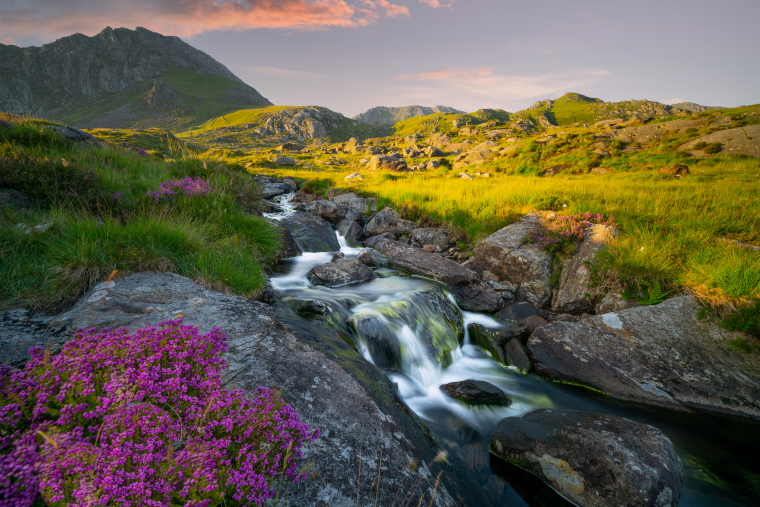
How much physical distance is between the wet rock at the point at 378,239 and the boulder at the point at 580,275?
22.0 ft

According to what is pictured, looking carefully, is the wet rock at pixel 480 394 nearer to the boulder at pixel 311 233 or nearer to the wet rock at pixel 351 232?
the boulder at pixel 311 233

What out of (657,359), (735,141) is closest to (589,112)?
(735,141)

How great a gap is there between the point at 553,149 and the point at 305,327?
31.6 m

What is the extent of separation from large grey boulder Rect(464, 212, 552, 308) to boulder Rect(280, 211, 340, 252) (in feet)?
19.0

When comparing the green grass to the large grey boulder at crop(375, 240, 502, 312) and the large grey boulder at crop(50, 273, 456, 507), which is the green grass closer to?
the large grey boulder at crop(50, 273, 456, 507)

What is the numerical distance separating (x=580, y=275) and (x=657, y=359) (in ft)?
10.5

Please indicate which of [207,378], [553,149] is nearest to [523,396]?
[207,378]

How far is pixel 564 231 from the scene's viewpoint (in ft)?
33.2

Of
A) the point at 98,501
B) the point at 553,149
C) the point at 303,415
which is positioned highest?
the point at 553,149

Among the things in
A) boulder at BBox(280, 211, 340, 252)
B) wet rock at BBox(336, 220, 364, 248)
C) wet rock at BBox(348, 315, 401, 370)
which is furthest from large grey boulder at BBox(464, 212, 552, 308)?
boulder at BBox(280, 211, 340, 252)

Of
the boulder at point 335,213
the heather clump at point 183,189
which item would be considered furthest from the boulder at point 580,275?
the heather clump at point 183,189

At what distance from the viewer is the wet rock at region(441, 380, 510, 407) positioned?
595 cm

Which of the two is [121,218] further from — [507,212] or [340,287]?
[507,212]

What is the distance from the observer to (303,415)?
3000mm
